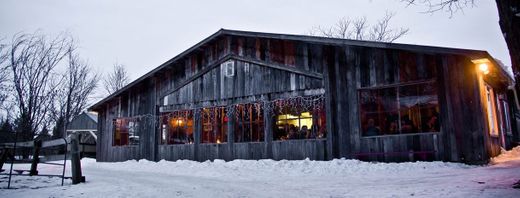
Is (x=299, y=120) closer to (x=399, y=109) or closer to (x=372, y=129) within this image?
(x=372, y=129)

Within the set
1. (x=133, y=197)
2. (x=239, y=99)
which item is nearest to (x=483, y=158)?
(x=239, y=99)

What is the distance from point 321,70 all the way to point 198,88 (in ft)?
20.0

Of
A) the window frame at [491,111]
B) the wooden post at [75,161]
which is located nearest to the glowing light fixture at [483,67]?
the window frame at [491,111]

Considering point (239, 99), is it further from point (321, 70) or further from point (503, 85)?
point (503, 85)

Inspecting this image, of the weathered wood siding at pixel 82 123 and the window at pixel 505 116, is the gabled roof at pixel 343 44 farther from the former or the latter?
the weathered wood siding at pixel 82 123

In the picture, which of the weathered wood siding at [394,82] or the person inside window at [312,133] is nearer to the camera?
the weathered wood siding at [394,82]

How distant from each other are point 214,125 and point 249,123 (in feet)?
6.00

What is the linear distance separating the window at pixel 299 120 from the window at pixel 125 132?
788cm

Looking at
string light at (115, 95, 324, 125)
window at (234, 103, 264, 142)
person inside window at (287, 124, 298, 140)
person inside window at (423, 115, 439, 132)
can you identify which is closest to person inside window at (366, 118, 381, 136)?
person inside window at (423, 115, 439, 132)

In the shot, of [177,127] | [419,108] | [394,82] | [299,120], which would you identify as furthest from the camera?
[177,127]

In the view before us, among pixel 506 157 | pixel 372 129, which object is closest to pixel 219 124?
pixel 372 129

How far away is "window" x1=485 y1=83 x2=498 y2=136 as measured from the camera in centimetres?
1430

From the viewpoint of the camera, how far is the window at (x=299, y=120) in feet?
49.5

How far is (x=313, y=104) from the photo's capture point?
598 inches
